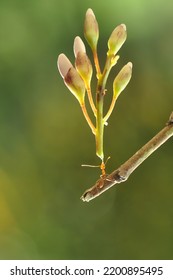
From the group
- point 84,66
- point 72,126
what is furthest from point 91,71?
point 72,126

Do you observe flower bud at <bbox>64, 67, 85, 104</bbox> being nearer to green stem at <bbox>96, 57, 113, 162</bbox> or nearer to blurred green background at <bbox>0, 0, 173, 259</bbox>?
green stem at <bbox>96, 57, 113, 162</bbox>

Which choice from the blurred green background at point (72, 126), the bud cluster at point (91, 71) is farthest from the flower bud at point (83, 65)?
the blurred green background at point (72, 126)

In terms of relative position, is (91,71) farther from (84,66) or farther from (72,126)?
(72,126)

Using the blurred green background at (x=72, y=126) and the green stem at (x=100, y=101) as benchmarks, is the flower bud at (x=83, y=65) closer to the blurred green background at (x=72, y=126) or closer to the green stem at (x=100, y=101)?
the green stem at (x=100, y=101)

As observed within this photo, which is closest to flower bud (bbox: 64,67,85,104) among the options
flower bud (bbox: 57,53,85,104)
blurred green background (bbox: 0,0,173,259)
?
flower bud (bbox: 57,53,85,104)

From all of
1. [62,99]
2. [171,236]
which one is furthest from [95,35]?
[171,236]

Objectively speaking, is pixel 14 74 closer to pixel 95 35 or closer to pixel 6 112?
pixel 6 112
